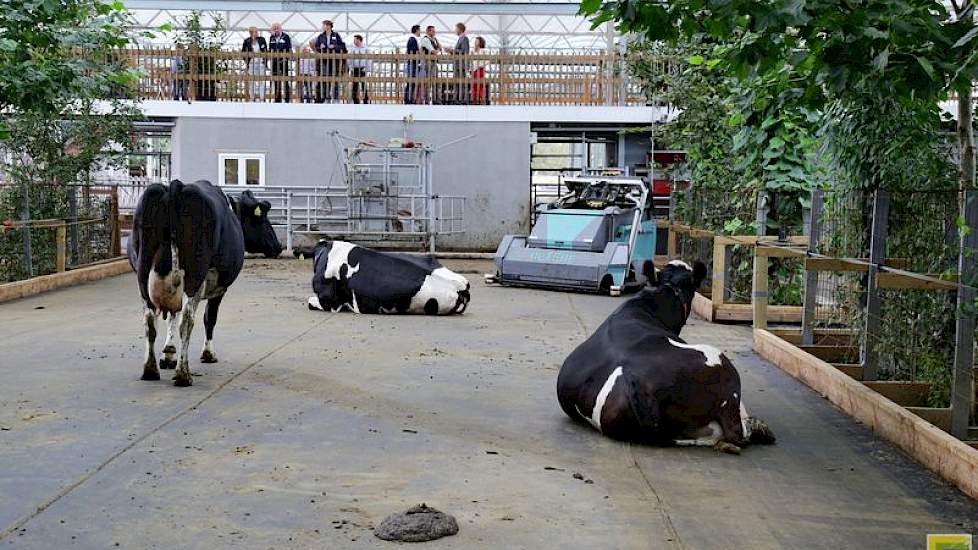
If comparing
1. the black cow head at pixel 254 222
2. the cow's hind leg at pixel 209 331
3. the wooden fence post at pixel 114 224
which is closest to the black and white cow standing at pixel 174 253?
the cow's hind leg at pixel 209 331

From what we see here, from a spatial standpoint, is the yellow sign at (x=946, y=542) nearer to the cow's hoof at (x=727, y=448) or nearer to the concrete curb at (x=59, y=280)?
the cow's hoof at (x=727, y=448)

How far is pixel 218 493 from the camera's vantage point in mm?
6570

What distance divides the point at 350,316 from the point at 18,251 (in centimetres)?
659

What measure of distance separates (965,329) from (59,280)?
15850mm

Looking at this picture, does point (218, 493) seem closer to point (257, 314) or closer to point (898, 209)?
point (898, 209)

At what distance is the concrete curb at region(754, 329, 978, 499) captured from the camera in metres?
7.06

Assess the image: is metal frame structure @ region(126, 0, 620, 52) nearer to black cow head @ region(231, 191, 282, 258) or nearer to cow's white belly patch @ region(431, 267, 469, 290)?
cow's white belly patch @ region(431, 267, 469, 290)

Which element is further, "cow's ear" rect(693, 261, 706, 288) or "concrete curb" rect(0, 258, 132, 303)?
"concrete curb" rect(0, 258, 132, 303)

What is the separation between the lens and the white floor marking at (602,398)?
314 inches

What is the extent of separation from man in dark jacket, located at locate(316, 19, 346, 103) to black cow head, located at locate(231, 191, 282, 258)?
16.9 m

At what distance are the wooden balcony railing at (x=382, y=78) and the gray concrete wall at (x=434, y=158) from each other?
0.82 meters

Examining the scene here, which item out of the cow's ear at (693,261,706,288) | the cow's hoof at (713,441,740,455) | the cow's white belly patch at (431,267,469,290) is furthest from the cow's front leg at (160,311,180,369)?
the cow's white belly patch at (431,267,469,290)

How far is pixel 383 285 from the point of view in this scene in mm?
15867

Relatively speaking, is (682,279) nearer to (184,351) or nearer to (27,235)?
(184,351)
